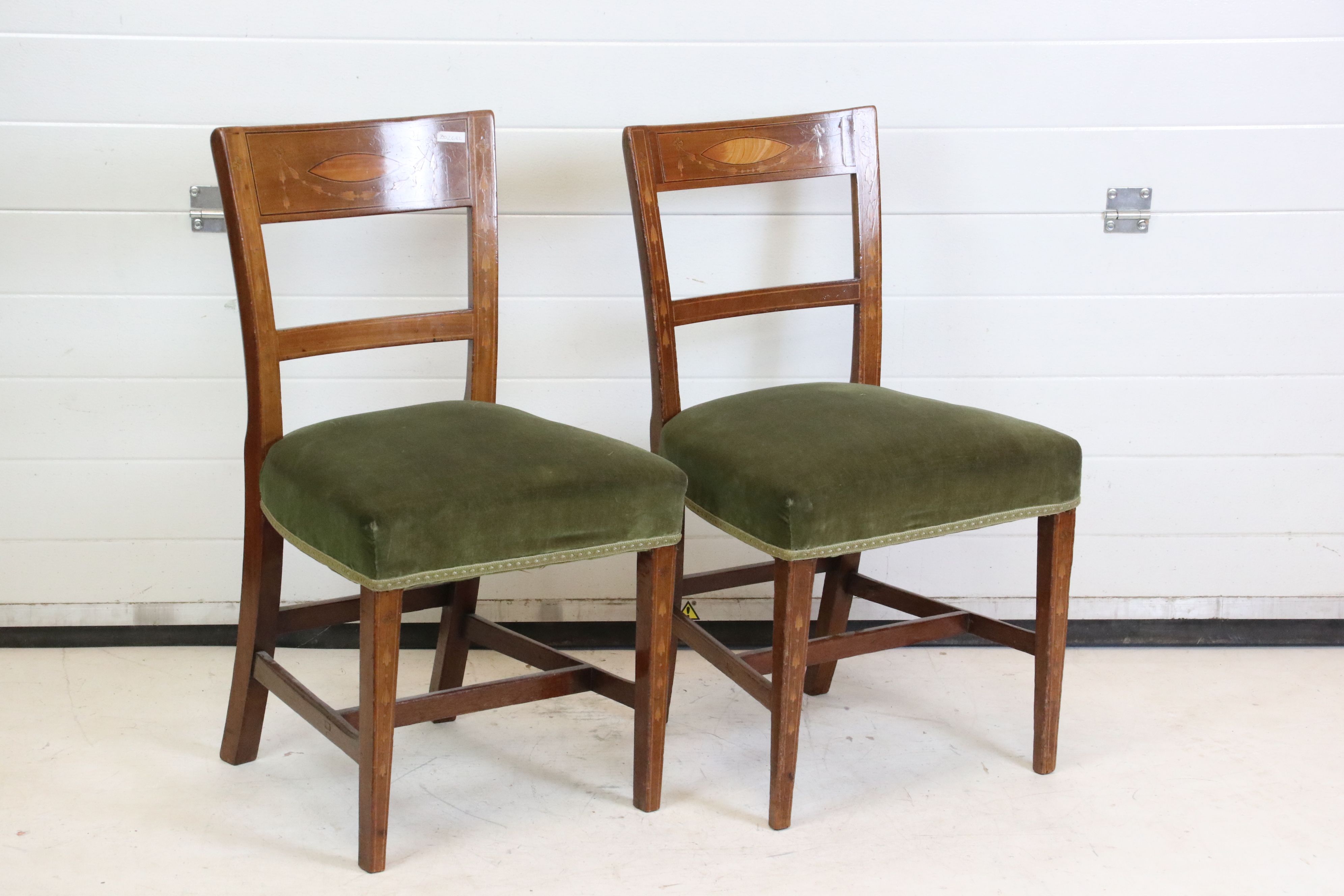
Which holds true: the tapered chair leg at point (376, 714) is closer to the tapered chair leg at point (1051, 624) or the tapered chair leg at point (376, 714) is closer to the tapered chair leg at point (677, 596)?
the tapered chair leg at point (677, 596)

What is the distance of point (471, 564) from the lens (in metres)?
1.66

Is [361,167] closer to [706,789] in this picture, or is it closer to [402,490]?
[402,490]

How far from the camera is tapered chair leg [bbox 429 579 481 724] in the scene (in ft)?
7.05

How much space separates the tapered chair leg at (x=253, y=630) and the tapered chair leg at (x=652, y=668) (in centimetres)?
56

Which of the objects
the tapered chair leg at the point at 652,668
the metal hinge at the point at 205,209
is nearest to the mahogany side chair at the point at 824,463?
the tapered chair leg at the point at 652,668

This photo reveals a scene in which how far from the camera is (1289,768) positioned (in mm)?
2088

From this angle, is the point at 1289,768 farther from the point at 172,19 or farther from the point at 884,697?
the point at 172,19

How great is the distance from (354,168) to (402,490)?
1.82 ft

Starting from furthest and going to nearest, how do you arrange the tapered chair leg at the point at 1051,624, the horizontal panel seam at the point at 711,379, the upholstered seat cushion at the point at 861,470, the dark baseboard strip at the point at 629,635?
the dark baseboard strip at the point at 629,635 → the horizontal panel seam at the point at 711,379 → the tapered chair leg at the point at 1051,624 → the upholstered seat cushion at the point at 861,470

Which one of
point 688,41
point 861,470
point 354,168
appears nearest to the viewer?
point 861,470

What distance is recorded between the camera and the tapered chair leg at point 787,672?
1.80 meters

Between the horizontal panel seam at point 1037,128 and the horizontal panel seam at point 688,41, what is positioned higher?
the horizontal panel seam at point 688,41

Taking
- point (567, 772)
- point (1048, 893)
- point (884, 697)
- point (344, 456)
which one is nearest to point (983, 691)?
point (884, 697)

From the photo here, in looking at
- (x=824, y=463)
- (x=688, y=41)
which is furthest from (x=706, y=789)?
(x=688, y=41)
